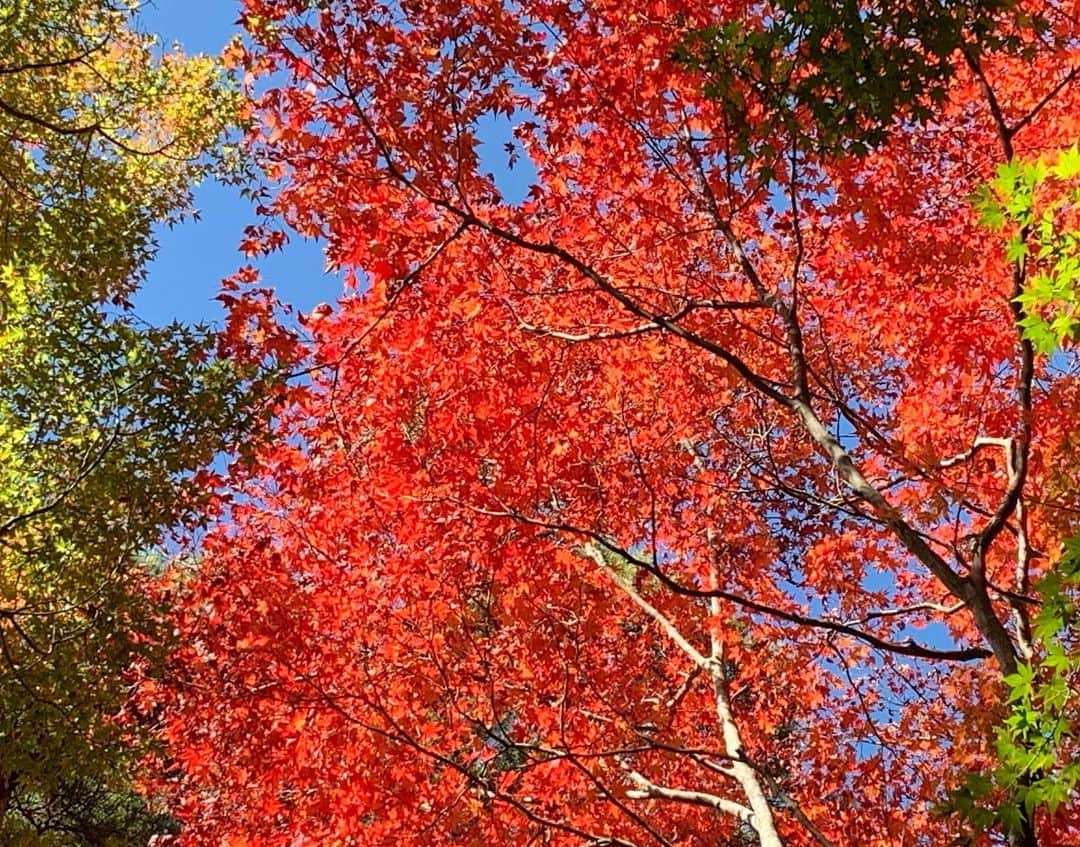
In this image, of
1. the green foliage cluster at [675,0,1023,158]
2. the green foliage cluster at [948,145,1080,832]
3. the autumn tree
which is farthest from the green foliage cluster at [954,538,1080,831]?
the autumn tree

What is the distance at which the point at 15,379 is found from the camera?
7.21 m

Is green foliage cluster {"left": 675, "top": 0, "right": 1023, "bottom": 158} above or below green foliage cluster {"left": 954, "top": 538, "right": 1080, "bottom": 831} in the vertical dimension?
above

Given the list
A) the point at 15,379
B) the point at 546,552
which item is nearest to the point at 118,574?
the point at 15,379

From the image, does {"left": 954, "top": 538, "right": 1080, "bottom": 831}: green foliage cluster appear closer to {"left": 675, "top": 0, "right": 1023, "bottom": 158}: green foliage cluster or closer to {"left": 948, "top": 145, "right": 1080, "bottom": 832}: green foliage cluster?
{"left": 948, "top": 145, "right": 1080, "bottom": 832}: green foliage cluster

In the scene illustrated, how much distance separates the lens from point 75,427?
7254 millimetres

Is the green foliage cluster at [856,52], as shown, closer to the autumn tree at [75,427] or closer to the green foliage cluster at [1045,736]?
the green foliage cluster at [1045,736]

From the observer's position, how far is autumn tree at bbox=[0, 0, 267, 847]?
648cm

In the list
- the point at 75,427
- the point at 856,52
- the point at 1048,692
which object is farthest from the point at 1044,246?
the point at 75,427

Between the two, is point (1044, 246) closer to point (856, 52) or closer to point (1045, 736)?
point (856, 52)

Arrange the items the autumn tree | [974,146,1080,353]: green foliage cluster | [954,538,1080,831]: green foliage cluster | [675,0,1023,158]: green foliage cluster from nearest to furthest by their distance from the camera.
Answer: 1. [954,538,1080,831]: green foliage cluster
2. [974,146,1080,353]: green foliage cluster
3. [675,0,1023,158]: green foliage cluster
4. the autumn tree

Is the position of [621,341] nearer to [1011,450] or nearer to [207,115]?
[1011,450]

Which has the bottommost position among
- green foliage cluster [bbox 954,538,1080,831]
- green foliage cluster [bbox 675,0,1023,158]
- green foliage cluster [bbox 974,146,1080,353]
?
green foliage cluster [bbox 954,538,1080,831]

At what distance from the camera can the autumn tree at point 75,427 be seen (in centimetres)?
648

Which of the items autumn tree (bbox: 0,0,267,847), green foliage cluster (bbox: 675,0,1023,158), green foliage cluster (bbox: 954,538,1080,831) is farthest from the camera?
autumn tree (bbox: 0,0,267,847)
